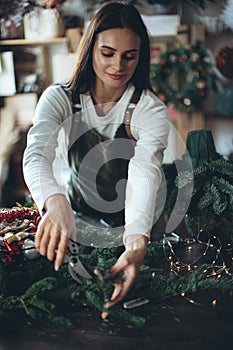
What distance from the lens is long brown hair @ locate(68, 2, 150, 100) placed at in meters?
0.97

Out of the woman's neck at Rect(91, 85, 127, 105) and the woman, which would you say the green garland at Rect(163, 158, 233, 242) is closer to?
the woman

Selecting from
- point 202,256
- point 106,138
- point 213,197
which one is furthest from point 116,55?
point 202,256

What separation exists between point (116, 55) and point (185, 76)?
1893mm

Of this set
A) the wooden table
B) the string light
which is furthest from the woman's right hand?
the string light

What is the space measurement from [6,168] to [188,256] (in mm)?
1646

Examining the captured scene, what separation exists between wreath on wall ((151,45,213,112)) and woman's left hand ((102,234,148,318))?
1.93 m

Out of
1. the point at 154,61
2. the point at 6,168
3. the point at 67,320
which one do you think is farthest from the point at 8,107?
the point at 67,320

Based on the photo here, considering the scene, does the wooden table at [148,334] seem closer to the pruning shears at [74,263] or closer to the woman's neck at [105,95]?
the pruning shears at [74,263]

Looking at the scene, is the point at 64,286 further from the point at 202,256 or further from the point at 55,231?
the point at 202,256

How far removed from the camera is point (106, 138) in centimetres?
109

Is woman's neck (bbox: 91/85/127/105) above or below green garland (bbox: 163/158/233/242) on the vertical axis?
above

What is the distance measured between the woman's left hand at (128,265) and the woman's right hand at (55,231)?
0.09 metres

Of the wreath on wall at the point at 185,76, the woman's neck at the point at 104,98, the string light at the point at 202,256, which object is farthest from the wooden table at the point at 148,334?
the wreath on wall at the point at 185,76

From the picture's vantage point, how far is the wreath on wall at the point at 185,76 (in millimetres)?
2658
